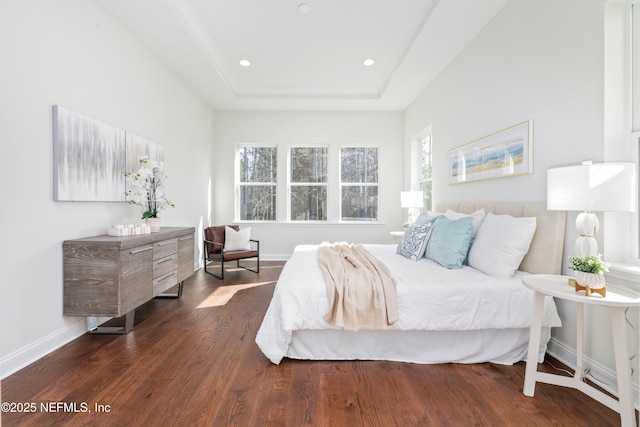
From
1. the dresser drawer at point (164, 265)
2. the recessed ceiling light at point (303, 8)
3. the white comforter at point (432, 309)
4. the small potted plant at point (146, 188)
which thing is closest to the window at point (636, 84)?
the white comforter at point (432, 309)

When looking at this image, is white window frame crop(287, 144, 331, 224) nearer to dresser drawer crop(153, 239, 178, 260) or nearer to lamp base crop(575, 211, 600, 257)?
dresser drawer crop(153, 239, 178, 260)

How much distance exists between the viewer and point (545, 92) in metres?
2.24

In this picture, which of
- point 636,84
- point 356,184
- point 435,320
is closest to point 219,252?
point 356,184

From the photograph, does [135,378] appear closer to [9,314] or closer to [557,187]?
[9,314]

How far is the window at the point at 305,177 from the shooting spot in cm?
582

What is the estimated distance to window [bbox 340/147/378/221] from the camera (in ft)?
19.2

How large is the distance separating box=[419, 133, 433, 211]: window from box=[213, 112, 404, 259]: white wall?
24.9 inches

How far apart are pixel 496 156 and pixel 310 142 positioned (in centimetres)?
355

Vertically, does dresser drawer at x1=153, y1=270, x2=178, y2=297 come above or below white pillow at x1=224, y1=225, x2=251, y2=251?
below

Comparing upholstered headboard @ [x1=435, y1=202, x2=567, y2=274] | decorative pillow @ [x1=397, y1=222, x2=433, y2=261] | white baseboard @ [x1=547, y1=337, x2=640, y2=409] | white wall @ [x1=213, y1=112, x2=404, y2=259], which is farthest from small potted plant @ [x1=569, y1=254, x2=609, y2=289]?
white wall @ [x1=213, y1=112, x2=404, y2=259]

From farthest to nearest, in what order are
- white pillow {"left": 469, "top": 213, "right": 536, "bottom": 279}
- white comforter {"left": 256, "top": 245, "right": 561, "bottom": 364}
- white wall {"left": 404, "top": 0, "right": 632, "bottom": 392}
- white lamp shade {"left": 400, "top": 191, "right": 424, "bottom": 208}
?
white lamp shade {"left": 400, "top": 191, "right": 424, "bottom": 208}
white pillow {"left": 469, "top": 213, "right": 536, "bottom": 279}
white comforter {"left": 256, "top": 245, "right": 561, "bottom": 364}
white wall {"left": 404, "top": 0, "right": 632, "bottom": 392}

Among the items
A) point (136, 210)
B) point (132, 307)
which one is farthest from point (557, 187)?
point (136, 210)

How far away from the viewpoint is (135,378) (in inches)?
73.6

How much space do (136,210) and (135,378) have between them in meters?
1.92
